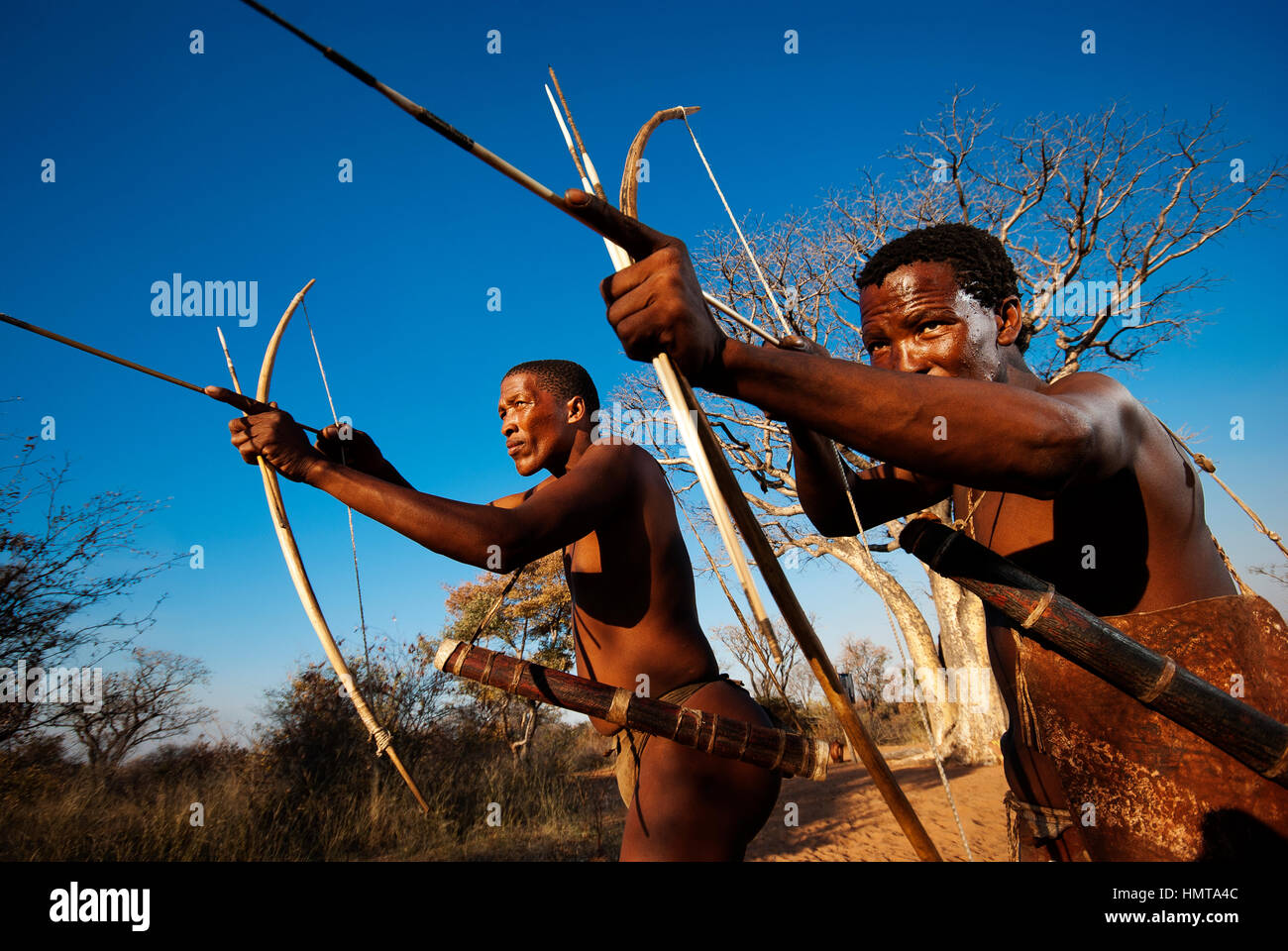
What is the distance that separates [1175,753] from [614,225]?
158 cm

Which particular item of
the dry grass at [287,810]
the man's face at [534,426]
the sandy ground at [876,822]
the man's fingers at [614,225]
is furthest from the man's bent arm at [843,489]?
the dry grass at [287,810]

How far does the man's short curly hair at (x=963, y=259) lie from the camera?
1.70 m

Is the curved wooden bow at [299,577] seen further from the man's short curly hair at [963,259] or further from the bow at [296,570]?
the man's short curly hair at [963,259]

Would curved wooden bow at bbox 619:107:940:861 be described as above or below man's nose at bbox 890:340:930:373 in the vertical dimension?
below

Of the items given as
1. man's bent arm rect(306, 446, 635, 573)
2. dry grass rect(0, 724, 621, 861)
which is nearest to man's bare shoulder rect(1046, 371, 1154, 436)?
man's bent arm rect(306, 446, 635, 573)

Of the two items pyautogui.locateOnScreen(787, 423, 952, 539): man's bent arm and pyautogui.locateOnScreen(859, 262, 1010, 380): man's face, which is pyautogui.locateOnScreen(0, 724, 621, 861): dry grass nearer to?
pyautogui.locateOnScreen(787, 423, 952, 539): man's bent arm

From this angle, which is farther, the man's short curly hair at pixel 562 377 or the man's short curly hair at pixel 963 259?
the man's short curly hair at pixel 562 377

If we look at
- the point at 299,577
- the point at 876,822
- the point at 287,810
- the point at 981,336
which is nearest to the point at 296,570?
the point at 299,577

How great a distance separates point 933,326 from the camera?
1.67 m

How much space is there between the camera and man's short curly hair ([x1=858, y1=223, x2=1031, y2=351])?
66.9 inches

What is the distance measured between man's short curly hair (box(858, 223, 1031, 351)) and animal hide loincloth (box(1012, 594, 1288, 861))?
0.89 metres

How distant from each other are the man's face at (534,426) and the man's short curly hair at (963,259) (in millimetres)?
1385

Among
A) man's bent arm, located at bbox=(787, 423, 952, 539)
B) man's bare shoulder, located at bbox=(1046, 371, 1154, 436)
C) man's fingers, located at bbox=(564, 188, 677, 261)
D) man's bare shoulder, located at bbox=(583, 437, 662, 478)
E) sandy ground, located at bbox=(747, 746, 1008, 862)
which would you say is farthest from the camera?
sandy ground, located at bbox=(747, 746, 1008, 862)
